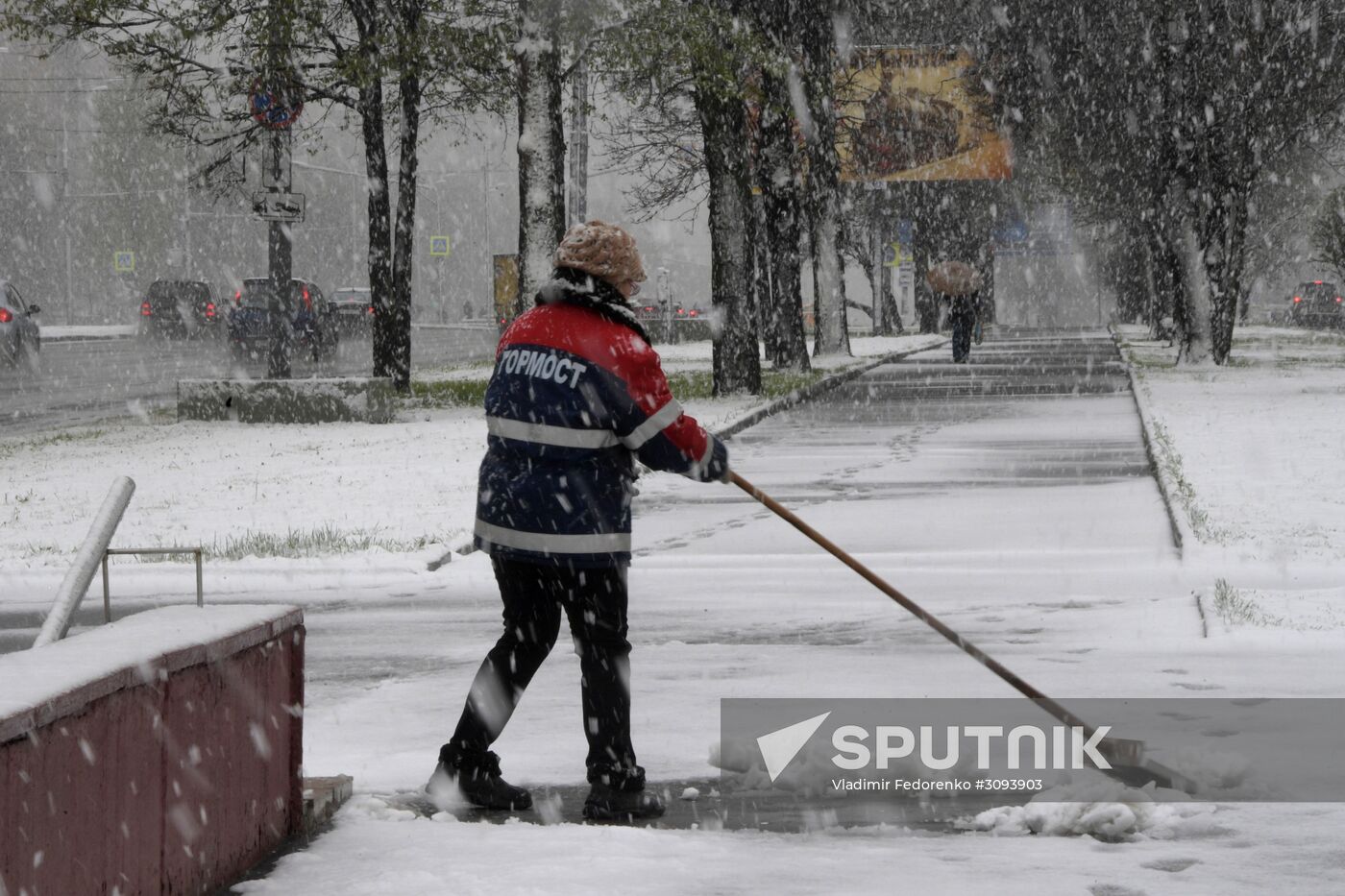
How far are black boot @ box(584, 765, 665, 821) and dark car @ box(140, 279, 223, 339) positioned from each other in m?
46.6

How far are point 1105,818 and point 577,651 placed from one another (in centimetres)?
150

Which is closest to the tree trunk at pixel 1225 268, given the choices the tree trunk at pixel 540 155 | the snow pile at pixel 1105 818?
the tree trunk at pixel 540 155

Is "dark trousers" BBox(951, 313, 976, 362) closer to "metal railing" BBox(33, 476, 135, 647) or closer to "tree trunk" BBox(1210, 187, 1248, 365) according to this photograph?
"tree trunk" BBox(1210, 187, 1248, 365)

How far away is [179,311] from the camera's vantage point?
50.8m

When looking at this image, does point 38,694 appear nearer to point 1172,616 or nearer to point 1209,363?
point 1172,616

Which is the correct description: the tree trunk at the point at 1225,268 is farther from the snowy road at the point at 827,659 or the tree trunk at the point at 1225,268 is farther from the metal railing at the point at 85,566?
the metal railing at the point at 85,566

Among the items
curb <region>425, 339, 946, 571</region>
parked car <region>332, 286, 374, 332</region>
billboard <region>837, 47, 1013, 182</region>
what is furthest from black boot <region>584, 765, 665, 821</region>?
parked car <region>332, 286, 374, 332</region>

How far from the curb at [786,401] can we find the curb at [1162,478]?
2686 mm

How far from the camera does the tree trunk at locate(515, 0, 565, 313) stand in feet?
69.0

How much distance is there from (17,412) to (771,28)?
36.4ft

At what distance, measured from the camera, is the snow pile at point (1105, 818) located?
5.26 m

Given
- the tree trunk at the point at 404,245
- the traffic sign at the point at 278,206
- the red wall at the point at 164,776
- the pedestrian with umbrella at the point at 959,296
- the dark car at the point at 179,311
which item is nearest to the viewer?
the red wall at the point at 164,776

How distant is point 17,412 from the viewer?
966 inches

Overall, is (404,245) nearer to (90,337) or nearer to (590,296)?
(590,296)
